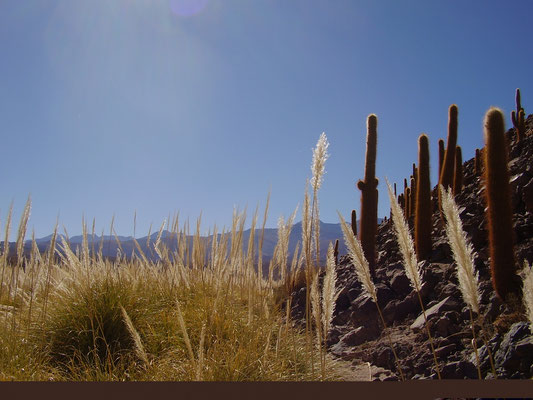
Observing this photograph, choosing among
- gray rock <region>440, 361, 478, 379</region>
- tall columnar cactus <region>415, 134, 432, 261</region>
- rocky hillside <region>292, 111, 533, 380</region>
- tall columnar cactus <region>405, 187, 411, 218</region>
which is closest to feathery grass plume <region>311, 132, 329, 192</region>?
rocky hillside <region>292, 111, 533, 380</region>

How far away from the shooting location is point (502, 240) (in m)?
4.01

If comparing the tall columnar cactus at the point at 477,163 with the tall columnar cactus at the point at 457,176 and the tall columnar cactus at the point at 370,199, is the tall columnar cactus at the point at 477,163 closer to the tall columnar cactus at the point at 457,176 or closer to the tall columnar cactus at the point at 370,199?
the tall columnar cactus at the point at 457,176

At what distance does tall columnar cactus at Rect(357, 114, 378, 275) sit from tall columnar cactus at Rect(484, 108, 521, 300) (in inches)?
113

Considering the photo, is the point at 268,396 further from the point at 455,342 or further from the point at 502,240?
the point at 502,240

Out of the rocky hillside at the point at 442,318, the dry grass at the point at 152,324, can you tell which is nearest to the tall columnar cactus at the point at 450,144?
the rocky hillside at the point at 442,318

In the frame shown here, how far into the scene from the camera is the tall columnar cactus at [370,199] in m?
6.99

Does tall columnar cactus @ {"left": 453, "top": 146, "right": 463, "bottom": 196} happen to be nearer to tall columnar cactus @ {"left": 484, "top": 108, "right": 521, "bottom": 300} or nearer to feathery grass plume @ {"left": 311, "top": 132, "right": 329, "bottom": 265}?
tall columnar cactus @ {"left": 484, "top": 108, "right": 521, "bottom": 300}

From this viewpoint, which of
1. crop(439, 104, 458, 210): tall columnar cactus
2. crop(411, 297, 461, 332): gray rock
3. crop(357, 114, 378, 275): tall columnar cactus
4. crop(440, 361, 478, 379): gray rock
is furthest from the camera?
crop(439, 104, 458, 210): tall columnar cactus

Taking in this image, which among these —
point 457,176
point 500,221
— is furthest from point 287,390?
point 457,176

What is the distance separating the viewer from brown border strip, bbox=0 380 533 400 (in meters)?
1.52

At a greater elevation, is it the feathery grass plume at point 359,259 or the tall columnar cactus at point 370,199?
the tall columnar cactus at point 370,199

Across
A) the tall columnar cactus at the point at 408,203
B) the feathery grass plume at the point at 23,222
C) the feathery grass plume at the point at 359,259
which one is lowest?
the feathery grass plume at the point at 359,259

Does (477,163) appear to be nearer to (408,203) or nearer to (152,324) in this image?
(408,203)

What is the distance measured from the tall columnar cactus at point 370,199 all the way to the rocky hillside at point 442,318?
0.42 metres
